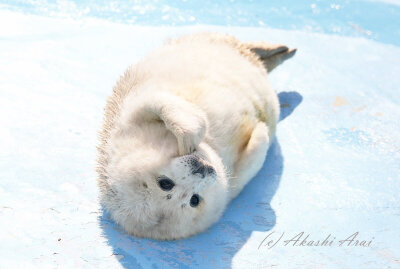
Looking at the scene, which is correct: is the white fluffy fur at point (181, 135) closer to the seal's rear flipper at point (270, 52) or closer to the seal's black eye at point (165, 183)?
the seal's black eye at point (165, 183)

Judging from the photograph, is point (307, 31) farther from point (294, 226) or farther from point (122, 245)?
point (122, 245)

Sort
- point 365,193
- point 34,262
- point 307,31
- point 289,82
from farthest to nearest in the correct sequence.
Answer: point 307,31
point 289,82
point 365,193
point 34,262

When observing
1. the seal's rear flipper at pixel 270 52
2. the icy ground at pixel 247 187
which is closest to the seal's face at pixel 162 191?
the icy ground at pixel 247 187

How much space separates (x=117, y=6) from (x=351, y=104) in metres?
2.88

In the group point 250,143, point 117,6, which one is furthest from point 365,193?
point 117,6

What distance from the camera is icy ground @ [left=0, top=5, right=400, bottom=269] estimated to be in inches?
107

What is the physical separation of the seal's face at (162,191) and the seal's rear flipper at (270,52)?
5.33 ft

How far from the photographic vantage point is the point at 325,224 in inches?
119

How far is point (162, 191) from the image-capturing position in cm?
253

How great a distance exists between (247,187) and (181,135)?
0.99 meters

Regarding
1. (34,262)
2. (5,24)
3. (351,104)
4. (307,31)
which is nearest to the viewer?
(34,262)

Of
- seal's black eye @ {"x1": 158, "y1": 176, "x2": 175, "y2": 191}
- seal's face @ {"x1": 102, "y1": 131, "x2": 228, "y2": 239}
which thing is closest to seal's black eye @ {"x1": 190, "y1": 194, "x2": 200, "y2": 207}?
seal's face @ {"x1": 102, "y1": 131, "x2": 228, "y2": 239}

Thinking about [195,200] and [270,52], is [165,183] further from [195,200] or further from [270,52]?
[270,52]

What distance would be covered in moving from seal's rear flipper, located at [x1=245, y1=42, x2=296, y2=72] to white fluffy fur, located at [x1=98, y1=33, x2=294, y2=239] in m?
0.44
